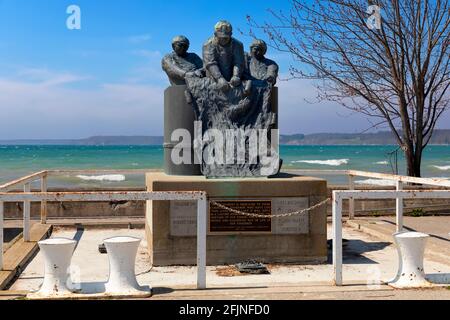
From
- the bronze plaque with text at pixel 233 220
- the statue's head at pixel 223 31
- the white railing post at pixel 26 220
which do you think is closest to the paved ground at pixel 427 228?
the bronze plaque with text at pixel 233 220

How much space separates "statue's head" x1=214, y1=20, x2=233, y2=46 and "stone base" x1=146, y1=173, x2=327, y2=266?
2372 millimetres

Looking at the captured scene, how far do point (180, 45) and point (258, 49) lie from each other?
139cm

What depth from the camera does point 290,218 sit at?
8.66 m

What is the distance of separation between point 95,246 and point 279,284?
13.6ft

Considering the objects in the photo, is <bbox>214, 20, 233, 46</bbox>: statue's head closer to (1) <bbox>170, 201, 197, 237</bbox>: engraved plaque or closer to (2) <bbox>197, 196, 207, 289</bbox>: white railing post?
(1) <bbox>170, 201, 197, 237</bbox>: engraved plaque

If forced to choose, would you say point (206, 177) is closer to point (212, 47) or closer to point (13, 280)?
point (212, 47)

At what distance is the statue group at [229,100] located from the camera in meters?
9.15

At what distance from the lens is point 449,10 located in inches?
583

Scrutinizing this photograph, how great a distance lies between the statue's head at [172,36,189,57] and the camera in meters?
10.2

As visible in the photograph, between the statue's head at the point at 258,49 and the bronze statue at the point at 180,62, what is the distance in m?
0.96

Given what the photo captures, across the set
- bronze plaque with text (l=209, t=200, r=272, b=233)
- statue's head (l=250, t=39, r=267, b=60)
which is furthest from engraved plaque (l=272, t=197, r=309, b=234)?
statue's head (l=250, t=39, r=267, b=60)

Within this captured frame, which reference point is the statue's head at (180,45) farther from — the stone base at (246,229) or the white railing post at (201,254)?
the white railing post at (201,254)

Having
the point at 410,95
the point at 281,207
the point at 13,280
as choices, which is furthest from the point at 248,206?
the point at 410,95
